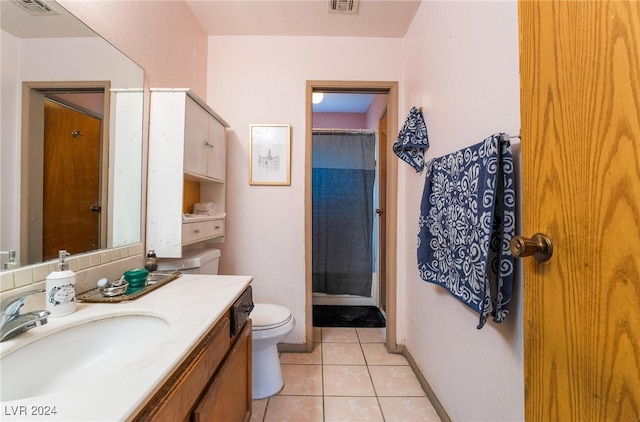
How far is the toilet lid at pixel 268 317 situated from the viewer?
147 cm

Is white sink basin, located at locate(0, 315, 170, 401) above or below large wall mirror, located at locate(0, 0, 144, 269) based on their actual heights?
below

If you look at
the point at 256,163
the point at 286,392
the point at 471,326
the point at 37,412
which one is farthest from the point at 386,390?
the point at 256,163

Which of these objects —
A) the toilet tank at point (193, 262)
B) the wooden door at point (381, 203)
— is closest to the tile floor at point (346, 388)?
the wooden door at point (381, 203)

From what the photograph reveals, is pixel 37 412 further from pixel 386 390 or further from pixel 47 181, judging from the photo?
pixel 386 390

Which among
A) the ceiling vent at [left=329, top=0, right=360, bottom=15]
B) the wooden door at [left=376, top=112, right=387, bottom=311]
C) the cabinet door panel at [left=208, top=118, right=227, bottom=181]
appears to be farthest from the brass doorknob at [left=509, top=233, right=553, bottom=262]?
the wooden door at [left=376, top=112, right=387, bottom=311]

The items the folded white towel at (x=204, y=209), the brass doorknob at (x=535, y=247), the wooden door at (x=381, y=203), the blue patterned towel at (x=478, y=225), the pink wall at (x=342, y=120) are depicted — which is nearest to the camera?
the brass doorknob at (x=535, y=247)

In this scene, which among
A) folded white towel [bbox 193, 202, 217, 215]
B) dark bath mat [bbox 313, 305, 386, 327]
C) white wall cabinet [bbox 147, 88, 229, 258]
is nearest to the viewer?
white wall cabinet [bbox 147, 88, 229, 258]

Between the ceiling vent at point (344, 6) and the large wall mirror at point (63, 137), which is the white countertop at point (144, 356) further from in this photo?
the ceiling vent at point (344, 6)

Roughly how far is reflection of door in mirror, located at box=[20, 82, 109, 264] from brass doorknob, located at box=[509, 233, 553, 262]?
134cm

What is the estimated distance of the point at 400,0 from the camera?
5.31ft

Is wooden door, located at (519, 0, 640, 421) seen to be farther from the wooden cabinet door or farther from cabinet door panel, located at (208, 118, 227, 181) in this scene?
cabinet door panel, located at (208, 118, 227, 181)

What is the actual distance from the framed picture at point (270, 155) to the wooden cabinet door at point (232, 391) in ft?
3.71

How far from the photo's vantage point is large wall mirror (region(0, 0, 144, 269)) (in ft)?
2.43

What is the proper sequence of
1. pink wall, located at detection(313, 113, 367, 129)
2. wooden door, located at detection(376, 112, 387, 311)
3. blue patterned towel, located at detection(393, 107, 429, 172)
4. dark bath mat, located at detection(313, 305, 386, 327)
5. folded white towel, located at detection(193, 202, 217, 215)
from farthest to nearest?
1. pink wall, located at detection(313, 113, 367, 129)
2. wooden door, located at detection(376, 112, 387, 311)
3. dark bath mat, located at detection(313, 305, 386, 327)
4. folded white towel, located at detection(193, 202, 217, 215)
5. blue patterned towel, located at detection(393, 107, 429, 172)
